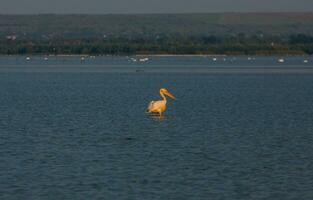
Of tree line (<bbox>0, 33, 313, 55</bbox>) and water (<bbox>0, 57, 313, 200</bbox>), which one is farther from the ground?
water (<bbox>0, 57, 313, 200</bbox>)

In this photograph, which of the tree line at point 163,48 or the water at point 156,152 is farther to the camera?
the tree line at point 163,48

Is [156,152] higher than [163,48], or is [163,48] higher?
[156,152]

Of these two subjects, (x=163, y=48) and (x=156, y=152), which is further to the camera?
(x=163, y=48)

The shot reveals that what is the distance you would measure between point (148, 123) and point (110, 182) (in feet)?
34.6

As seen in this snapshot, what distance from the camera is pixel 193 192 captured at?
1528 centimetres

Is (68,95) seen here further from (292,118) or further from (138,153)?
(138,153)

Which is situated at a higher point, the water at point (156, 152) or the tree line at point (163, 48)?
the water at point (156, 152)

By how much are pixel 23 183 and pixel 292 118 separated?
13.7 metres

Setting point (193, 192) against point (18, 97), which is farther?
point (18, 97)

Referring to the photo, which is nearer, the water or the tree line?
the water

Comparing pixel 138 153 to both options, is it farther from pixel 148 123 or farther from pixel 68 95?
pixel 68 95

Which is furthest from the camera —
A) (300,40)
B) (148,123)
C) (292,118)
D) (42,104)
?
(300,40)

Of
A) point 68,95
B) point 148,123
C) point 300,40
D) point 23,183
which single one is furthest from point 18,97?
point 300,40

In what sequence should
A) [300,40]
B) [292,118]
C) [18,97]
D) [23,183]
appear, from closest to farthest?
[23,183], [292,118], [18,97], [300,40]
